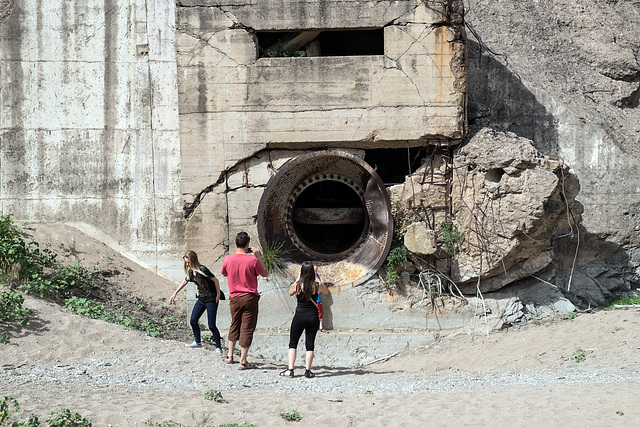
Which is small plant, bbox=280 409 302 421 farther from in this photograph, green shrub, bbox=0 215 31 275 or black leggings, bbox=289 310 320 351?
green shrub, bbox=0 215 31 275

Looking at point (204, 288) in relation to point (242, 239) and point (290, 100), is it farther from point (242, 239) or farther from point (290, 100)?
point (290, 100)

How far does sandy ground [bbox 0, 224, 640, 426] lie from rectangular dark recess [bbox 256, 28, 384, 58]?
4.01m

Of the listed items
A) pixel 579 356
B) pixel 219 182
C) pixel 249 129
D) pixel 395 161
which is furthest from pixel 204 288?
pixel 579 356

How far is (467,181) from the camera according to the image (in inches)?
340

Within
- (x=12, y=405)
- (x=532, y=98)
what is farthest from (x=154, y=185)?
(x=532, y=98)

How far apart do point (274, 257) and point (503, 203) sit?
3027mm

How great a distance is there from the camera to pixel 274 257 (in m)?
8.54

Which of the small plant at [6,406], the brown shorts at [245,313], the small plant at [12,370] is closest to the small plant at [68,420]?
the small plant at [6,406]

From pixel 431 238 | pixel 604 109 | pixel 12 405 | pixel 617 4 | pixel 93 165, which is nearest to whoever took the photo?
pixel 12 405

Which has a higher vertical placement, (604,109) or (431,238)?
(604,109)

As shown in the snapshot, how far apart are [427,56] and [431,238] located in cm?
234

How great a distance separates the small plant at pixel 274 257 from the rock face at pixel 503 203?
2.29m

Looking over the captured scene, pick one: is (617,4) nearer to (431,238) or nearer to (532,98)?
(532,98)

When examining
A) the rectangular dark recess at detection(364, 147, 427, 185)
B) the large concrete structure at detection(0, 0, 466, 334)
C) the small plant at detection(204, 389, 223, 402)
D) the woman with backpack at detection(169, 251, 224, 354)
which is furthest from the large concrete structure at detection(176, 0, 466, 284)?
the small plant at detection(204, 389, 223, 402)
